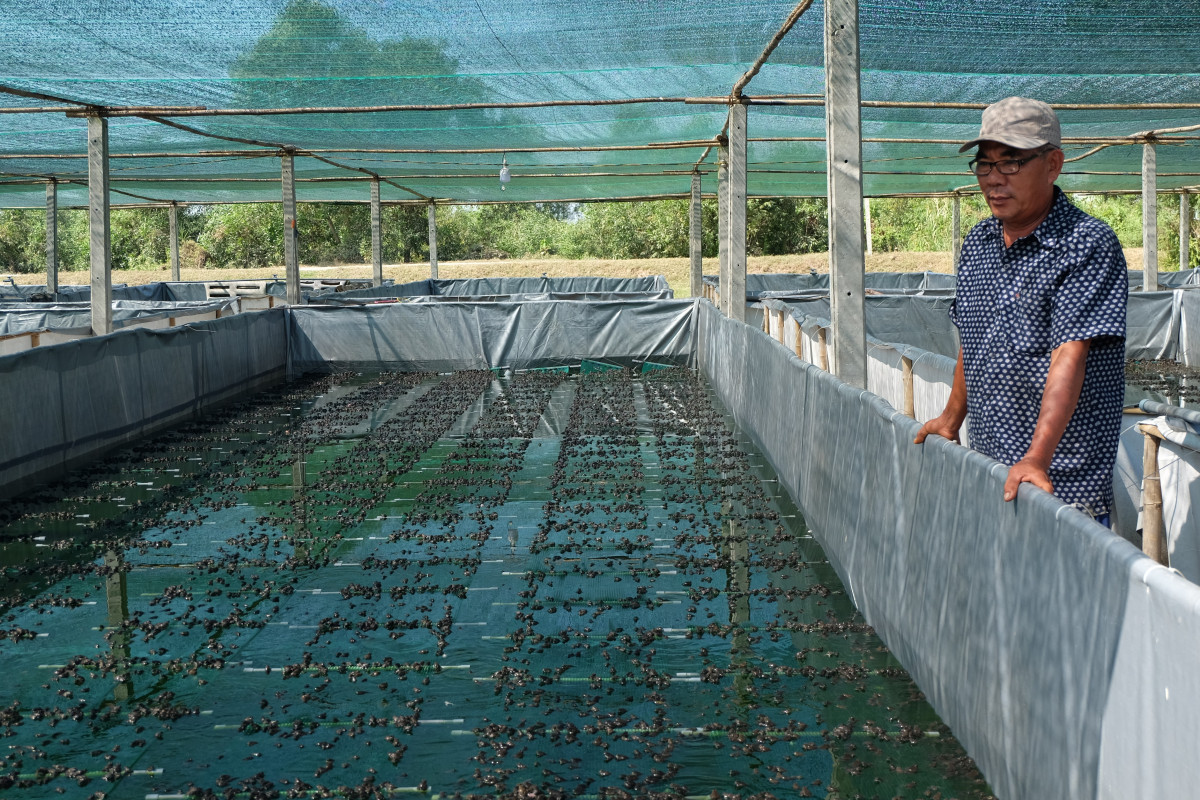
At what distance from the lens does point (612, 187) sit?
963 inches

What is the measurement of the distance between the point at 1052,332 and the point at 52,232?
24624mm

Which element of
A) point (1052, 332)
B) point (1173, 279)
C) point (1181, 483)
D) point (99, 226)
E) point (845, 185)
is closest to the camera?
point (1052, 332)

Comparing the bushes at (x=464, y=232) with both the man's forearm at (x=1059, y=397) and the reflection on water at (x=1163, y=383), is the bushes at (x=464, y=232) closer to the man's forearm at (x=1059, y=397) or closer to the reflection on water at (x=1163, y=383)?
the reflection on water at (x=1163, y=383)

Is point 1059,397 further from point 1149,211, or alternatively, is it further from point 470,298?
point 470,298

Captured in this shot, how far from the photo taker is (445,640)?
17.5 ft

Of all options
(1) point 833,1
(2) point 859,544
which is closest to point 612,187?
(1) point 833,1

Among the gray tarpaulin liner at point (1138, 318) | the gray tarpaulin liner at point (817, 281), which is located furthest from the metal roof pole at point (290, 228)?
the gray tarpaulin liner at point (817, 281)

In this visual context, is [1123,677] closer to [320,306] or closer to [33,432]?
[33,432]

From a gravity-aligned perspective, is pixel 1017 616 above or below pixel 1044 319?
below

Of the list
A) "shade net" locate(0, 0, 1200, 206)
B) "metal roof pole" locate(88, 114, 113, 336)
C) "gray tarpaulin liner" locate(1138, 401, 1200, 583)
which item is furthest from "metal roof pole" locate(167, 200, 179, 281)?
"gray tarpaulin liner" locate(1138, 401, 1200, 583)

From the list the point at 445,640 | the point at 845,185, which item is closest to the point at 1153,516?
the point at 445,640

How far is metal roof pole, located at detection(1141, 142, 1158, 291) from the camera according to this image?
1622 cm

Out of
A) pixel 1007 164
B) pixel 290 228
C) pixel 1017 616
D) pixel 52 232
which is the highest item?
pixel 52 232

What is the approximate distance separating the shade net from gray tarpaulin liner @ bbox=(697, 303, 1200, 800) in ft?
13.6
